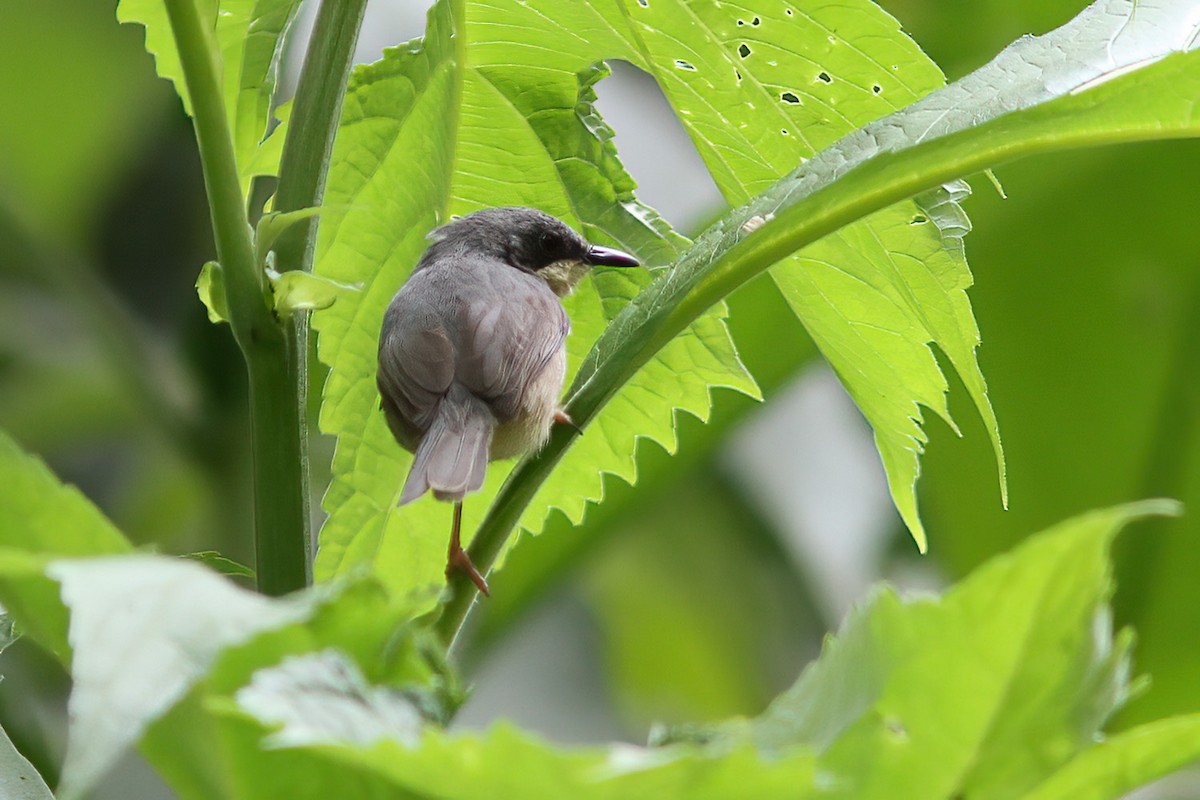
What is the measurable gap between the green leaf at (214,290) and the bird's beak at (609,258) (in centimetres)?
67

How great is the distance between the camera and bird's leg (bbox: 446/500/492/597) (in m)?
1.27

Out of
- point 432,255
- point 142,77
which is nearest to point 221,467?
point 432,255

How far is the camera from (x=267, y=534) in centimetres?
118

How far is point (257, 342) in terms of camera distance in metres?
1.16

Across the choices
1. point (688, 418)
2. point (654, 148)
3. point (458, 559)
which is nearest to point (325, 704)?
point (458, 559)

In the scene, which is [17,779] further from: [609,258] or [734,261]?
[609,258]

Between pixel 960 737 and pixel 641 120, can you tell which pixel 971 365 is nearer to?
pixel 960 737

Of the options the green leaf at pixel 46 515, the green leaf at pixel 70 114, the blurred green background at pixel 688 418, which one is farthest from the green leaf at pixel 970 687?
the green leaf at pixel 70 114

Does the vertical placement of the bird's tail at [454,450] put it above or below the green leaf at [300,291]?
below

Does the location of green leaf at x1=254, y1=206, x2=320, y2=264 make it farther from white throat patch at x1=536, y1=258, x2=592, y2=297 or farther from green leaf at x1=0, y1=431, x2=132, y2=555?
white throat patch at x1=536, y1=258, x2=592, y2=297

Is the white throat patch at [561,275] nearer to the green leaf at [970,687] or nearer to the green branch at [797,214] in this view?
the green branch at [797,214]

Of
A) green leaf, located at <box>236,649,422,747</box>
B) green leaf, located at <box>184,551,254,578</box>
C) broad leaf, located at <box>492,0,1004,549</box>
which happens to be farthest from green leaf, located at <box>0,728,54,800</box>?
broad leaf, located at <box>492,0,1004,549</box>

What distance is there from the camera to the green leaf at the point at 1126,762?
729 mm

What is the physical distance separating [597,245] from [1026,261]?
1592 mm
